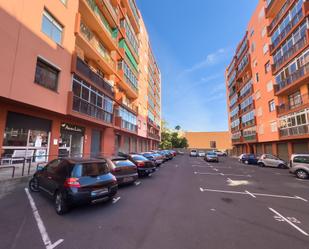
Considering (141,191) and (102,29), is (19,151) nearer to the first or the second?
(141,191)

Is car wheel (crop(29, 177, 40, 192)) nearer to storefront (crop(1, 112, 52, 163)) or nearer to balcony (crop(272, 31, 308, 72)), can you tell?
storefront (crop(1, 112, 52, 163))

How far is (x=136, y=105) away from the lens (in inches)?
1149

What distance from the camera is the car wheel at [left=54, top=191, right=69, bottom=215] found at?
5.00m

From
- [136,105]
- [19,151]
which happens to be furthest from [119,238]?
[136,105]

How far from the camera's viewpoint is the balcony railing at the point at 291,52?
61.1 feet

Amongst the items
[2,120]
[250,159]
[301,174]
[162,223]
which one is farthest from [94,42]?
[250,159]

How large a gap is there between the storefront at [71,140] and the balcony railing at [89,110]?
1.76 meters

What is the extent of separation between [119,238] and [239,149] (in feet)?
154

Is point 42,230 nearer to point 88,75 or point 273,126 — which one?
point 88,75

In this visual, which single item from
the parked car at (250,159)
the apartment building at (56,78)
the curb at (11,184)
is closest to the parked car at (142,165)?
the apartment building at (56,78)

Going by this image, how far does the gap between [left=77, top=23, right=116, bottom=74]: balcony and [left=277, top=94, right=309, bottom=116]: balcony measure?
71.1 feet

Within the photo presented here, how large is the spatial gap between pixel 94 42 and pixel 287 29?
23624 millimetres

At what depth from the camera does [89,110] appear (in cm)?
1416

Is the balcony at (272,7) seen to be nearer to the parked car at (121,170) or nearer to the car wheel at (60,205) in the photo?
the parked car at (121,170)
